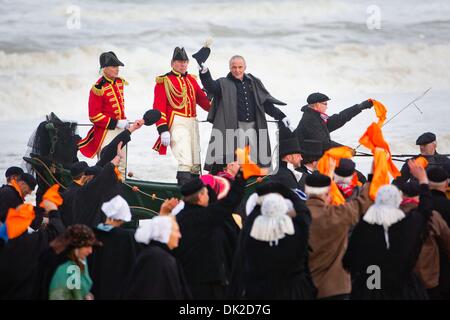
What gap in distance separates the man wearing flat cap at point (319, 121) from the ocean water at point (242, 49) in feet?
22.9

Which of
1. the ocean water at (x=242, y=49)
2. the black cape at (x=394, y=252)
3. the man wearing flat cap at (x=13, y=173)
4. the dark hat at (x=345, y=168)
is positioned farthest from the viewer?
the ocean water at (x=242, y=49)

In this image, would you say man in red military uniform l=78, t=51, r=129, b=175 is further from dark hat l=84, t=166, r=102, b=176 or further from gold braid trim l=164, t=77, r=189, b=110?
dark hat l=84, t=166, r=102, b=176

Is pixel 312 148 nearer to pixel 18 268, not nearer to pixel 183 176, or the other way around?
pixel 183 176

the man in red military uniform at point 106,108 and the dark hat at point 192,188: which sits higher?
the man in red military uniform at point 106,108

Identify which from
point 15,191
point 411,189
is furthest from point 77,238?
point 15,191

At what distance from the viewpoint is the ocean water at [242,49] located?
65.9 ft

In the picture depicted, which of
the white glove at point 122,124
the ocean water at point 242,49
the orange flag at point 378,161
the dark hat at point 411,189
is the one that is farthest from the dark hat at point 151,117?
the ocean water at point 242,49

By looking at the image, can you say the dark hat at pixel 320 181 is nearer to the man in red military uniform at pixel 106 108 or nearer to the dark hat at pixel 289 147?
the dark hat at pixel 289 147

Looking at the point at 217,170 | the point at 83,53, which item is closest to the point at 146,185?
the point at 217,170

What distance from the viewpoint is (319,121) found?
12.1 m

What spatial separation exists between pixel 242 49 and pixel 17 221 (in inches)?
485
